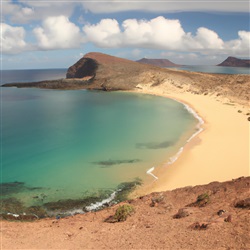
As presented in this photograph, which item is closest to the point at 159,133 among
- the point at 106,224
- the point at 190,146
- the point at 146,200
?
the point at 190,146

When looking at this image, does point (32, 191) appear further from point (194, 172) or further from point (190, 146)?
point (190, 146)

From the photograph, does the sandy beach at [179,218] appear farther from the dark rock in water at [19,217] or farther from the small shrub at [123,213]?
the dark rock in water at [19,217]

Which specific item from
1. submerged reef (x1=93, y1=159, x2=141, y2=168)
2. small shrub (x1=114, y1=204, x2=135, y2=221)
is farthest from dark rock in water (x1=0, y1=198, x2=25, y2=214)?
submerged reef (x1=93, y1=159, x2=141, y2=168)

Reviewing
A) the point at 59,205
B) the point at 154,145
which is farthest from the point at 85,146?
the point at 59,205

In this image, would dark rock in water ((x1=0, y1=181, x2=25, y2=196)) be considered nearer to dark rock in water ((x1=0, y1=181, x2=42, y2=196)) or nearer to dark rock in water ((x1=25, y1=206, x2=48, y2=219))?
dark rock in water ((x1=0, y1=181, x2=42, y2=196))

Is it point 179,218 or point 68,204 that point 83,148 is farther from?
point 179,218

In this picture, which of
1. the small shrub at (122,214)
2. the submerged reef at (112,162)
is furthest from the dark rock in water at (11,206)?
the submerged reef at (112,162)

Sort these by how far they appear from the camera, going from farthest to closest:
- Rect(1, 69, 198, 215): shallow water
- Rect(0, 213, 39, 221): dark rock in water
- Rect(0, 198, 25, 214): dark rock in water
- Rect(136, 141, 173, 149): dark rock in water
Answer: Rect(136, 141, 173, 149): dark rock in water < Rect(1, 69, 198, 215): shallow water < Rect(0, 198, 25, 214): dark rock in water < Rect(0, 213, 39, 221): dark rock in water
